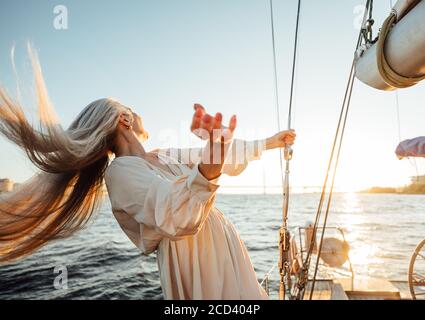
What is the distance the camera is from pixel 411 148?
79.7 inches

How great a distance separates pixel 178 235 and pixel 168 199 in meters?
0.11

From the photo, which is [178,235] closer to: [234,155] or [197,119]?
[197,119]

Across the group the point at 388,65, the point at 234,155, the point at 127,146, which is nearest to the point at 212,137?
the point at 127,146

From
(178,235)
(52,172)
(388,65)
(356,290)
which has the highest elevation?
(388,65)

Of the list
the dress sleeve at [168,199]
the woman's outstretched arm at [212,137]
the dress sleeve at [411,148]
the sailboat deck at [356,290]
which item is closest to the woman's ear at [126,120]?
the dress sleeve at [168,199]

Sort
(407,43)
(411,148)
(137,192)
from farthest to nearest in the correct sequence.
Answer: (411,148) → (407,43) → (137,192)

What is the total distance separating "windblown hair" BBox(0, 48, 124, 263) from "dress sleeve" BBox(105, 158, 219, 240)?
1.19 feet

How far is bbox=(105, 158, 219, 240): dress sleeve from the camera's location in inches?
32.1

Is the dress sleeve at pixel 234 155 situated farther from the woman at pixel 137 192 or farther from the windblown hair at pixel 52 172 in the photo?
the windblown hair at pixel 52 172

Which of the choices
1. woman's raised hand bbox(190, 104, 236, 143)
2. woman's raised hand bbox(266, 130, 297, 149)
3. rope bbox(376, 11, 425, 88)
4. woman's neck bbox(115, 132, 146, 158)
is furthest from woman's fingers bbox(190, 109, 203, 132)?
rope bbox(376, 11, 425, 88)

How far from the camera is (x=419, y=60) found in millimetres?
1501

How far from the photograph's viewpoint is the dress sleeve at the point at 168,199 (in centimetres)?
81

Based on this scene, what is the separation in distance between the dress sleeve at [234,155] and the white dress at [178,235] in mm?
321
